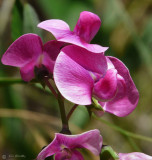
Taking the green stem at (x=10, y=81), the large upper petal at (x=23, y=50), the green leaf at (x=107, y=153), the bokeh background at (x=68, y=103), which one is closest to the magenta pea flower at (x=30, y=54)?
the large upper petal at (x=23, y=50)

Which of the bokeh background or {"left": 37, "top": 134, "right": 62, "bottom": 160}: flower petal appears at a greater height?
{"left": 37, "top": 134, "right": 62, "bottom": 160}: flower petal

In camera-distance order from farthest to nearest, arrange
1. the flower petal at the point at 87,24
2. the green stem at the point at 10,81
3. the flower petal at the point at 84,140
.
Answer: the green stem at the point at 10,81 → the flower petal at the point at 87,24 → the flower petal at the point at 84,140

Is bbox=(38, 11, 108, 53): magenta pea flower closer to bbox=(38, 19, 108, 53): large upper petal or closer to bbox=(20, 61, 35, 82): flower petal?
bbox=(38, 19, 108, 53): large upper petal

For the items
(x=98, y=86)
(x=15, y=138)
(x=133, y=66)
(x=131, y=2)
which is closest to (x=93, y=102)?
(x=98, y=86)

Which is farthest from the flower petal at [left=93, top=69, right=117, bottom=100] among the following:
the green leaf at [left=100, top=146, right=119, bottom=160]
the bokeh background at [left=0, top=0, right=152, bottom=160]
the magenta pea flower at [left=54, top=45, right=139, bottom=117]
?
the bokeh background at [left=0, top=0, right=152, bottom=160]

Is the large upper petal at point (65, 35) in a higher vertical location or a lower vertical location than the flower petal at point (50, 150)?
higher

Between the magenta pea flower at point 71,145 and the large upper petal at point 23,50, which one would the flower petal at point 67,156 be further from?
the large upper petal at point 23,50

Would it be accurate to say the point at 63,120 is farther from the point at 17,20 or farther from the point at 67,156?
the point at 17,20
